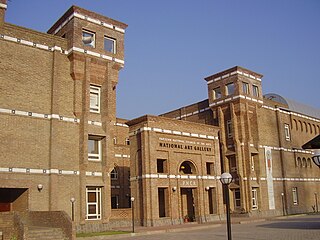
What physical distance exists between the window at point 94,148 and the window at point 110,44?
6.78 metres

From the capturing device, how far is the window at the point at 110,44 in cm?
2862

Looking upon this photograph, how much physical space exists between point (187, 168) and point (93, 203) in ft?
36.6

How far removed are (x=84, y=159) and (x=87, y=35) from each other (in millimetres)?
9021

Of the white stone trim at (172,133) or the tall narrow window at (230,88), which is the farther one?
the tall narrow window at (230,88)

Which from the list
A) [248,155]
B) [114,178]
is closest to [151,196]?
[114,178]

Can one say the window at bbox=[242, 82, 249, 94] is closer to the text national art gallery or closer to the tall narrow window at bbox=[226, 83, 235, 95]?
the text national art gallery

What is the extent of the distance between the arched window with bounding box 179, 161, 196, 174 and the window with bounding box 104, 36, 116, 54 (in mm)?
11857

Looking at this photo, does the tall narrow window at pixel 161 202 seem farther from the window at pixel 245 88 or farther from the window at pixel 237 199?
the window at pixel 245 88

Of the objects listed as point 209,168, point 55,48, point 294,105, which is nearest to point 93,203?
point 55,48

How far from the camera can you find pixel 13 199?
24578mm

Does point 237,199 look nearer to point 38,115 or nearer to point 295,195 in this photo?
point 295,195

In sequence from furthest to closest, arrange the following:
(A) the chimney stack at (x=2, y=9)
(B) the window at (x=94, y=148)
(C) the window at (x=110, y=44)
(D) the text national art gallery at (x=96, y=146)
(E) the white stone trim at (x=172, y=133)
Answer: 1. (E) the white stone trim at (x=172, y=133)
2. (C) the window at (x=110, y=44)
3. (B) the window at (x=94, y=148)
4. (A) the chimney stack at (x=2, y=9)
5. (D) the text national art gallery at (x=96, y=146)

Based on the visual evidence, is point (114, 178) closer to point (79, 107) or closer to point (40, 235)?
point (79, 107)

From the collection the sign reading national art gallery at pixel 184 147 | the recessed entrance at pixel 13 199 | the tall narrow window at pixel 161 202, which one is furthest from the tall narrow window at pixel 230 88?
the recessed entrance at pixel 13 199
